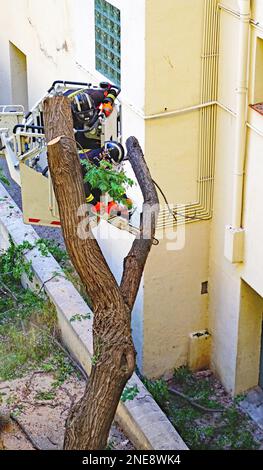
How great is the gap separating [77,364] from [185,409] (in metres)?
2.44

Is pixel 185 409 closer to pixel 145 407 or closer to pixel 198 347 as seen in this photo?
pixel 198 347

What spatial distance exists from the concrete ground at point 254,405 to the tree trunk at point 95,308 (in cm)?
484

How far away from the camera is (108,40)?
12.0 meters

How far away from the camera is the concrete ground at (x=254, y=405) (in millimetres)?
11734

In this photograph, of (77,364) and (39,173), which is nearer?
(77,364)

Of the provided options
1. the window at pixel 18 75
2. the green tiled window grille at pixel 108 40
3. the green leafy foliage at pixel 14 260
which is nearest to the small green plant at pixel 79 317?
the green leafy foliage at pixel 14 260

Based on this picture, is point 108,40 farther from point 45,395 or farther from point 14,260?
point 45,395

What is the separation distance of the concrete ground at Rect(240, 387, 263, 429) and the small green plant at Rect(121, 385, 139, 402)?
10.3 ft

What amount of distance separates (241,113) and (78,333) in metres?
3.01

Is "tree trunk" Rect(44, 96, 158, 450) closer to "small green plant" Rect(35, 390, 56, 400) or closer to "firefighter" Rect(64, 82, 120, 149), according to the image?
"small green plant" Rect(35, 390, 56, 400)

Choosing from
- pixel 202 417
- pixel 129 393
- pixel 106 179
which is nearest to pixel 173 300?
pixel 202 417

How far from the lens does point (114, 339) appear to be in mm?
7062

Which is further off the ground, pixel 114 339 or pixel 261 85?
pixel 261 85
